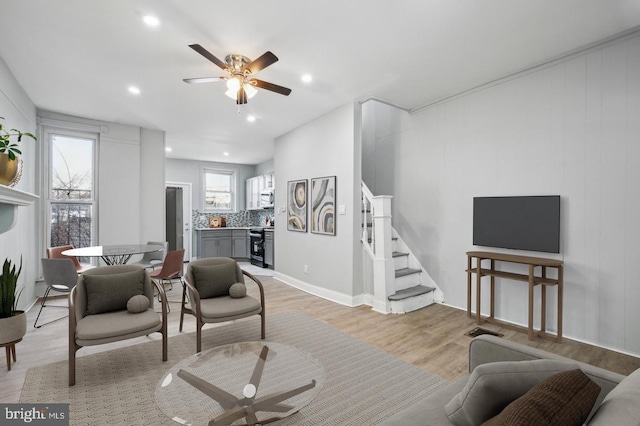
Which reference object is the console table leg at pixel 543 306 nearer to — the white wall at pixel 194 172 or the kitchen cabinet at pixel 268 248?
the kitchen cabinet at pixel 268 248

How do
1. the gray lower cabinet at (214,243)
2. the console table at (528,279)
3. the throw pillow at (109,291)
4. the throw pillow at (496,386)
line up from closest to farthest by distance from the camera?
the throw pillow at (496,386) → the throw pillow at (109,291) → the console table at (528,279) → the gray lower cabinet at (214,243)

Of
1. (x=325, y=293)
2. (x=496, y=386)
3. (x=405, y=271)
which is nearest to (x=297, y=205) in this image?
(x=325, y=293)

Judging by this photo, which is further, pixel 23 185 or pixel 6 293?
pixel 23 185

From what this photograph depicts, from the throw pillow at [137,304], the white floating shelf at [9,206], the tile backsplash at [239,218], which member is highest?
the white floating shelf at [9,206]

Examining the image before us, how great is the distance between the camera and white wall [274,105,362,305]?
4.35 metres

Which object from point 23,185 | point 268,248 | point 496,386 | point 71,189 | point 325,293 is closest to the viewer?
point 496,386

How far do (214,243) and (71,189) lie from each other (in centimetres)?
360

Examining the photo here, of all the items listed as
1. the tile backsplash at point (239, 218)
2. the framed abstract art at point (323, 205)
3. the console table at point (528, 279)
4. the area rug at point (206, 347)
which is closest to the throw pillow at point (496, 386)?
the area rug at point (206, 347)

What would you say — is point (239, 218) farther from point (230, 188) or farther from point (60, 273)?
point (60, 273)

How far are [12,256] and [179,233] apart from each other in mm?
3882

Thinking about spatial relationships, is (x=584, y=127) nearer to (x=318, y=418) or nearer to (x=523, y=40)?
(x=523, y=40)

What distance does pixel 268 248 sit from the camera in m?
7.18

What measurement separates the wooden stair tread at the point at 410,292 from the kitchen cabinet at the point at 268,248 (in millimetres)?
3583

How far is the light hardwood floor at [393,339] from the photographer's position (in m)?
2.63
